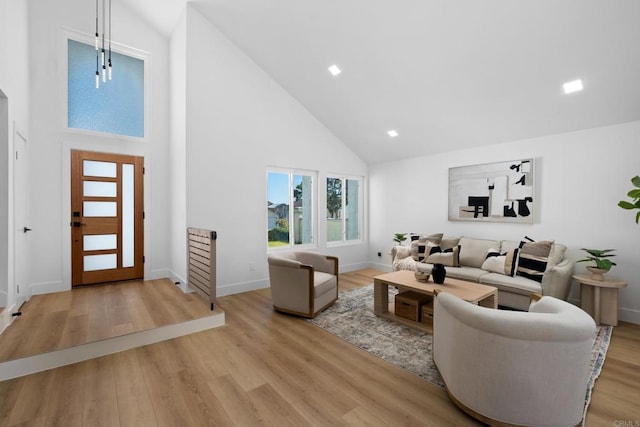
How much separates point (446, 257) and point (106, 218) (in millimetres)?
5496

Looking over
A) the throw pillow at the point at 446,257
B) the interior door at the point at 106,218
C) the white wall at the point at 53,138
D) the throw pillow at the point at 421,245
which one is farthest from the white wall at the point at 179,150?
the throw pillow at the point at 446,257

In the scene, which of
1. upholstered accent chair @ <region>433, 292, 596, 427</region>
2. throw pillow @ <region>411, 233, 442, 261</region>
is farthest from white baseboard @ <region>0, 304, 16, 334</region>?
throw pillow @ <region>411, 233, 442, 261</region>

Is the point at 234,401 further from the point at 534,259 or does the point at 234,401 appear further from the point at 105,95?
the point at 105,95

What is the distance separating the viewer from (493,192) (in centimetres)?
473

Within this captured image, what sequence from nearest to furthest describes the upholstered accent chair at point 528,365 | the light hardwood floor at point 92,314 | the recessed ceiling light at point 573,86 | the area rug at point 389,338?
the upholstered accent chair at point 528,365
the area rug at point 389,338
the light hardwood floor at point 92,314
the recessed ceiling light at point 573,86

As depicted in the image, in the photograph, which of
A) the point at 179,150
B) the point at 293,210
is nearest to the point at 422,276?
the point at 293,210

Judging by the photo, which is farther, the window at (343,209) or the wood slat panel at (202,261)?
the window at (343,209)

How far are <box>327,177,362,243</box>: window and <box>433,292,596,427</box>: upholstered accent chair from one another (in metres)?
4.50

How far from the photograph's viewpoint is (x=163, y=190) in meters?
5.09

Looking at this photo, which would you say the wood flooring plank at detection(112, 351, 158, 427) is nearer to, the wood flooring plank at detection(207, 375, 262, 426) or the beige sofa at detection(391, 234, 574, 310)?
the wood flooring plank at detection(207, 375, 262, 426)

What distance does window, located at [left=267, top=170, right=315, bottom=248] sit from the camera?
17.7 feet

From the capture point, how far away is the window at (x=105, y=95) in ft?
14.3

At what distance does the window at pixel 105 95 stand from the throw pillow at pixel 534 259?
622cm

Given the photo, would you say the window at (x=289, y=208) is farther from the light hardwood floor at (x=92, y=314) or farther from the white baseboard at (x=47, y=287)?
the white baseboard at (x=47, y=287)
